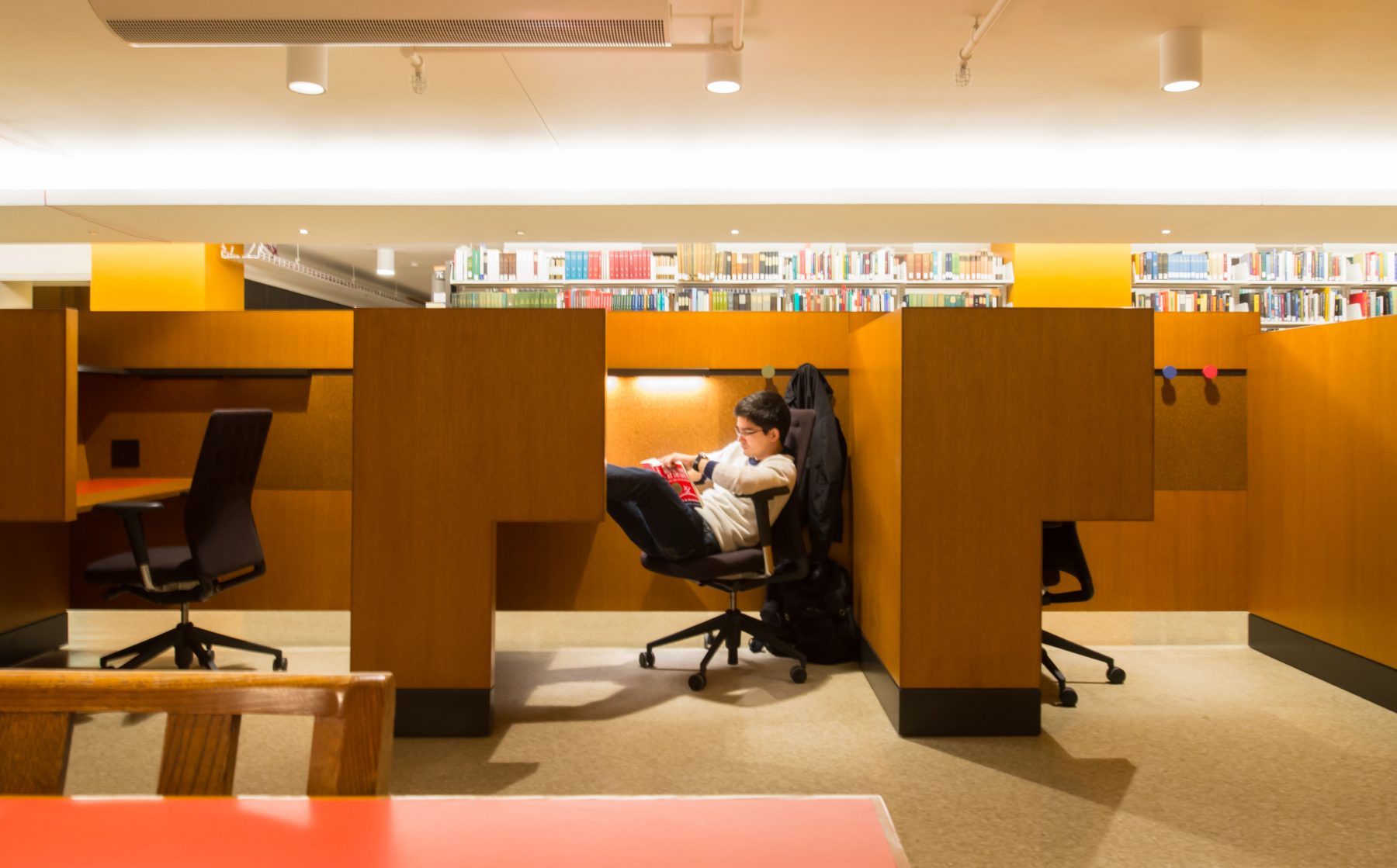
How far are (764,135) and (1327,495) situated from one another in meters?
3.41

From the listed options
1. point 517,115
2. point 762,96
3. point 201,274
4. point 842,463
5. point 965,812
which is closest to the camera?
point 965,812

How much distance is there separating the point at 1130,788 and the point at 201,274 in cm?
710

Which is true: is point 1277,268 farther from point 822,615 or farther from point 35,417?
point 35,417

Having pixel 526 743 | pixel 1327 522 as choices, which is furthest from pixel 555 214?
pixel 1327 522

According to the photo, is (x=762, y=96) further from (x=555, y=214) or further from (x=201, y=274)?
(x=201, y=274)

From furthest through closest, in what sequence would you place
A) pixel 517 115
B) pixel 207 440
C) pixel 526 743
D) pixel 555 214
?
pixel 555 214 < pixel 517 115 < pixel 207 440 < pixel 526 743

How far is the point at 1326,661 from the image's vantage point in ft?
12.4

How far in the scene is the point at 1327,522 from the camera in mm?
3793

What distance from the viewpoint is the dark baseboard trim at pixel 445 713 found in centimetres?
317

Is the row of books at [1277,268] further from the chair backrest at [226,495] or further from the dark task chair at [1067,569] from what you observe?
the chair backrest at [226,495]

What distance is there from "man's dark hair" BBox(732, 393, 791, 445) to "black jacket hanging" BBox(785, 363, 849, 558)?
0.64ft

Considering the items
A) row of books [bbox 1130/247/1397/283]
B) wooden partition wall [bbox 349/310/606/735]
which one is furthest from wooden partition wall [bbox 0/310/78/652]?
row of books [bbox 1130/247/1397/283]

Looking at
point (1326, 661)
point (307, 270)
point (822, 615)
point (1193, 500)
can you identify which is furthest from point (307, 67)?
point (307, 270)

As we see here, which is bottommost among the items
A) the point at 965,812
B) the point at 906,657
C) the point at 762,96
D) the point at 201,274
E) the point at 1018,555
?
the point at 965,812
